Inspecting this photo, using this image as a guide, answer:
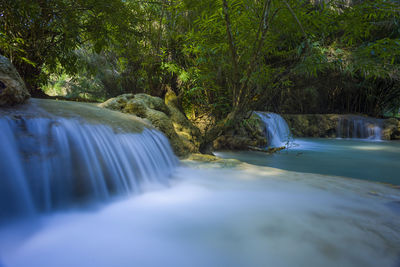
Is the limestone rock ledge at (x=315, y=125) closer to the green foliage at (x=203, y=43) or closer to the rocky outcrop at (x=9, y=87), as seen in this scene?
the green foliage at (x=203, y=43)

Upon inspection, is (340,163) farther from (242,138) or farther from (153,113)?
(153,113)

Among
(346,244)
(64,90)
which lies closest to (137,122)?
(346,244)

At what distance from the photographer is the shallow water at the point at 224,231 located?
44.9 inches

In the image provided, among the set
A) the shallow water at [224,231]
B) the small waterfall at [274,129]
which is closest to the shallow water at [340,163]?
the small waterfall at [274,129]

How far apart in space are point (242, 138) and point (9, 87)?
4718 millimetres

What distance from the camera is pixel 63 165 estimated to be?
5.91ft

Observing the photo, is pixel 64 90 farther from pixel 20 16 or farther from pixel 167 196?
pixel 167 196

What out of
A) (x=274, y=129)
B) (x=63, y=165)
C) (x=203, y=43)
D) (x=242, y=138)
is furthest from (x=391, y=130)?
(x=63, y=165)

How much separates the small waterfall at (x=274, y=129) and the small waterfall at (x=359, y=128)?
341 centimetres

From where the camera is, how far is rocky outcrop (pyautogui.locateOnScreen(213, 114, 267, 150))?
5598mm

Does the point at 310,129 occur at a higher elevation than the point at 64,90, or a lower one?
lower

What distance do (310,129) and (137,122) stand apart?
28.3 ft

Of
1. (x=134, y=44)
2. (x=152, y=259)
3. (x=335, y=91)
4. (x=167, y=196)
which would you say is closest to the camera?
(x=152, y=259)

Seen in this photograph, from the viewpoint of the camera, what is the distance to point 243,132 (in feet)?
Result: 18.9
